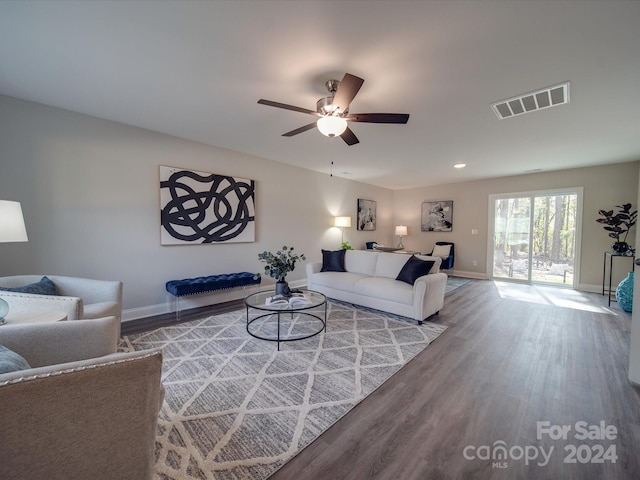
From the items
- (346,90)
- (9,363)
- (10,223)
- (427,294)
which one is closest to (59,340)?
(9,363)

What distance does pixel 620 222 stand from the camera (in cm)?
437

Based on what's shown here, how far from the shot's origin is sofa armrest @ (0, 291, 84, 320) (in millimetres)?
1784

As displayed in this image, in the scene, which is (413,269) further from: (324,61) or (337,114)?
(324,61)

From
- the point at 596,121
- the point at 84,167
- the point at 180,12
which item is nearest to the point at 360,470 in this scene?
the point at 180,12

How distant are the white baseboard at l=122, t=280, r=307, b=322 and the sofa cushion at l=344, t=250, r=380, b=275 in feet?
5.00

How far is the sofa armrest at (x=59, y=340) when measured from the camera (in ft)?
4.06

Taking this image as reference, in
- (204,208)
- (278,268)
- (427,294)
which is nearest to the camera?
(278,268)

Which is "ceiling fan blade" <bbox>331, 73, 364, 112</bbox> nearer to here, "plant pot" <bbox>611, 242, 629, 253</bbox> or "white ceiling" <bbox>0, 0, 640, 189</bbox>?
"white ceiling" <bbox>0, 0, 640, 189</bbox>

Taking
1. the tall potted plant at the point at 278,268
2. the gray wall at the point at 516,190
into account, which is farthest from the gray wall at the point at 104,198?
the gray wall at the point at 516,190

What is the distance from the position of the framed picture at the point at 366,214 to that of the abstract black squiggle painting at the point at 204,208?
3.30 metres

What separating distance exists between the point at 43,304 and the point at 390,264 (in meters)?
3.78

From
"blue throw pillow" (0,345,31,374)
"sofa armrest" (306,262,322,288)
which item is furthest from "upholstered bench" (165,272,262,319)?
"blue throw pillow" (0,345,31,374)

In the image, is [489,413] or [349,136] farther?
[349,136]

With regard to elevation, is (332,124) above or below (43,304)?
above
